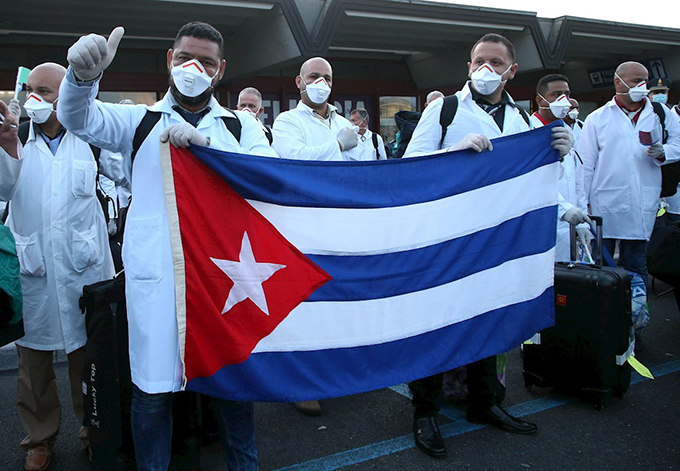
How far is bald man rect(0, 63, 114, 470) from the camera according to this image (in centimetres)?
312

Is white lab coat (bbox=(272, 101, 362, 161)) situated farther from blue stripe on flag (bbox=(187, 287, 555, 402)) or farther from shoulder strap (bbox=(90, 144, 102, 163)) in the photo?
blue stripe on flag (bbox=(187, 287, 555, 402))

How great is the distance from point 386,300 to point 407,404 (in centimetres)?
129

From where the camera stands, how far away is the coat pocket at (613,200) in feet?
16.8

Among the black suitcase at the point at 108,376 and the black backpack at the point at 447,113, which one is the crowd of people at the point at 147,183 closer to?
the black backpack at the point at 447,113

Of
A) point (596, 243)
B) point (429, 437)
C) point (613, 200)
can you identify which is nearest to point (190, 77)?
point (429, 437)

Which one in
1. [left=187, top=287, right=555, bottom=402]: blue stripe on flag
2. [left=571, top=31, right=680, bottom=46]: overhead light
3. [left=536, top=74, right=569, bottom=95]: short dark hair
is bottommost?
[left=187, top=287, right=555, bottom=402]: blue stripe on flag

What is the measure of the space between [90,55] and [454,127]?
2.02 metres

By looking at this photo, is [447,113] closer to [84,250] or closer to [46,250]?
[84,250]

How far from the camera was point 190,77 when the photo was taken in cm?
247

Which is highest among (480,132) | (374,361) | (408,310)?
(480,132)

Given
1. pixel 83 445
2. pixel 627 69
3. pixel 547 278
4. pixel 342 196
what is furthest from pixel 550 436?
pixel 627 69

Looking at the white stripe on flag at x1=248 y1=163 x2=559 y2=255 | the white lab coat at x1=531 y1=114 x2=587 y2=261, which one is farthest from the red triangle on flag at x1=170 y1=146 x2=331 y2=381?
the white lab coat at x1=531 y1=114 x2=587 y2=261

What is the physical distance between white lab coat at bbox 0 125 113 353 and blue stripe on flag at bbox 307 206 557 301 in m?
1.39

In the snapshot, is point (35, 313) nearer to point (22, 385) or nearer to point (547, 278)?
point (22, 385)
